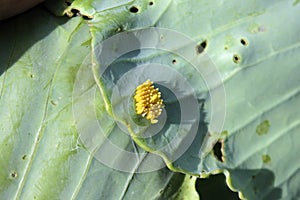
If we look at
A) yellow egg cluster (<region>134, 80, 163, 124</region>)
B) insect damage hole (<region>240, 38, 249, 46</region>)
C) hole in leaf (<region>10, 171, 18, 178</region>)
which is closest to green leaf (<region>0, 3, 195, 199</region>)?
hole in leaf (<region>10, 171, 18, 178</region>)

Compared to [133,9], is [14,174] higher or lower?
lower

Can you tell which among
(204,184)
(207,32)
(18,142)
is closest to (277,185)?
(204,184)

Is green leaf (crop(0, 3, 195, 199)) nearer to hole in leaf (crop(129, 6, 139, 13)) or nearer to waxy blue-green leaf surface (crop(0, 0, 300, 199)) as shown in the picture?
waxy blue-green leaf surface (crop(0, 0, 300, 199))

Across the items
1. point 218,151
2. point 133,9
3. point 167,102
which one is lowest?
point 218,151

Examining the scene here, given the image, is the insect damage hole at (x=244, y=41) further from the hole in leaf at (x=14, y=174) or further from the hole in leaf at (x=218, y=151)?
the hole in leaf at (x=14, y=174)

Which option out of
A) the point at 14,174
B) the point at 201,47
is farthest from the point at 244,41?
the point at 14,174

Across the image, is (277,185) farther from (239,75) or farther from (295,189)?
(239,75)

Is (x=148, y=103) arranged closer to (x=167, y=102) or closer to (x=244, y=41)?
(x=167, y=102)

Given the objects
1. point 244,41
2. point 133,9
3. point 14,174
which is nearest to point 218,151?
point 244,41

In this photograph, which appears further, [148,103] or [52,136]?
[52,136]
